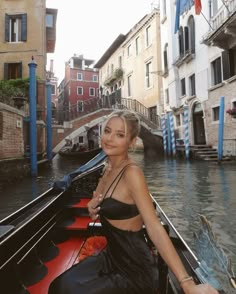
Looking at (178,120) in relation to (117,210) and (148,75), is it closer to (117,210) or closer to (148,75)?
(148,75)

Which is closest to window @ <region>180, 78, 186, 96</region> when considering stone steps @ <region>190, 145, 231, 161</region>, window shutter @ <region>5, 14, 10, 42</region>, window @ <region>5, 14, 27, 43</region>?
stone steps @ <region>190, 145, 231, 161</region>

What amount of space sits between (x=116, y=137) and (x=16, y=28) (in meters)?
15.4

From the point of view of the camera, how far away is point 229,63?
1255 centimetres

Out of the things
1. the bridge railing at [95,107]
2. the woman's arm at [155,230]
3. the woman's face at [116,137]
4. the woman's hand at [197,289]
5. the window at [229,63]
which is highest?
the window at [229,63]

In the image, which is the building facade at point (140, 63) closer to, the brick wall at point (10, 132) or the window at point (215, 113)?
the window at point (215, 113)

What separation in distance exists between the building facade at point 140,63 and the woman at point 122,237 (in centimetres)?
1873

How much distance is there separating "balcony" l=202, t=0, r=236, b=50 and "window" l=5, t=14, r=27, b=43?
8491mm

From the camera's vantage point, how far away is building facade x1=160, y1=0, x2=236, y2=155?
12.5 metres

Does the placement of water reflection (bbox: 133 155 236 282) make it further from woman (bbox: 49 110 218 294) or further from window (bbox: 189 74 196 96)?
window (bbox: 189 74 196 96)

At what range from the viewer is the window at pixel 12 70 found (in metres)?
14.2

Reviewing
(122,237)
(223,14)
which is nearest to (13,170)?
(122,237)

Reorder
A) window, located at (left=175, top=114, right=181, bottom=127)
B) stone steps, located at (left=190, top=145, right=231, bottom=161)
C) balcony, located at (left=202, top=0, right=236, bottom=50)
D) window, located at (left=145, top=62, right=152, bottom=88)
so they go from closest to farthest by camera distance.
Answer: balcony, located at (left=202, top=0, right=236, bottom=50)
stone steps, located at (left=190, top=145, right=231, bottom=161)
window, located at (left=175, top=114, right=181, bottom=127)
window, located at (left=145, top=62, right=152, bottom=88)

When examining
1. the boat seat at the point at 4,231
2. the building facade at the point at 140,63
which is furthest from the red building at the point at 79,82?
the boat seat at the point at 4,231

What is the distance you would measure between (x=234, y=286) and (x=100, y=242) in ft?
3.01
